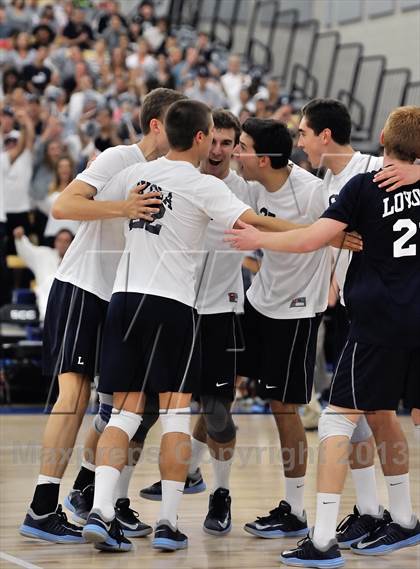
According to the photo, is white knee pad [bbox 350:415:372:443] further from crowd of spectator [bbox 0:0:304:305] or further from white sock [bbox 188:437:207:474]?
crowd of spectator [bbox 0:0:304:305]

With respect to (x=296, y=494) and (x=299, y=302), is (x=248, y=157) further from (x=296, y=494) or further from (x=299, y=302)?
(x=296, y=494)

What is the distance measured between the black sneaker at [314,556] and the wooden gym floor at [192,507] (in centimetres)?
8

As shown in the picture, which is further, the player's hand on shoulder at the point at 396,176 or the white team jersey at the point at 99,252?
the white team jersey at the point at 99,252

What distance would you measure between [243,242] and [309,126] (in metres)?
0.92

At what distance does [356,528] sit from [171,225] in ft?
5.65

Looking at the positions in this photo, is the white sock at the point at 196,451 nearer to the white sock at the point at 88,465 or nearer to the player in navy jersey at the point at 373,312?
the white sock at the point at 88,465

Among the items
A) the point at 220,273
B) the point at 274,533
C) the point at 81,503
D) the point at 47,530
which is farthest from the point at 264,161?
the point at 47,530

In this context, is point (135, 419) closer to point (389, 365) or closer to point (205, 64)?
point (389, 365)

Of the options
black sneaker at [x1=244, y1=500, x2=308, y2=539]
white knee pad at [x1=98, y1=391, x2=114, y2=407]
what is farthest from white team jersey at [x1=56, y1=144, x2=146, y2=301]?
black sneaker at [x1=244, y1=500, x2=308, y2=539]

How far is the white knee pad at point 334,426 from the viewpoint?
16.5ft

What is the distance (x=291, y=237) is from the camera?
200 inches

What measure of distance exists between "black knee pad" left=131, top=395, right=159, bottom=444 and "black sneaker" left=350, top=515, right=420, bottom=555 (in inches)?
51.4

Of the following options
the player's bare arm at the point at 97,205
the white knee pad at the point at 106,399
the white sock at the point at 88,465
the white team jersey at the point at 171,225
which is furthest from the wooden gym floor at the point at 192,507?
the player's bare arm at the point at 97,205

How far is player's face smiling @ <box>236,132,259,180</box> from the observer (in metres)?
5.86
